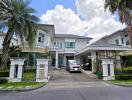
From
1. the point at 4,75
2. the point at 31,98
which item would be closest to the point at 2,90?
the point at 31,98

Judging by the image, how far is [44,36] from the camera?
27.9 meters

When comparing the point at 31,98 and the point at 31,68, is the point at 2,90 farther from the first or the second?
the point at 31,68

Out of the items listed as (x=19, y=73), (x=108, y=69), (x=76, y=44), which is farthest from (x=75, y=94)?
(x=76, y=44)

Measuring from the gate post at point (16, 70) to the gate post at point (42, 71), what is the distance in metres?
1.81

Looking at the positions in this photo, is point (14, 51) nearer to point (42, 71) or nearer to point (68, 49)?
point (42, 71)

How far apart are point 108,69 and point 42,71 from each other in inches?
298

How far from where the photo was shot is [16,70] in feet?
48.0

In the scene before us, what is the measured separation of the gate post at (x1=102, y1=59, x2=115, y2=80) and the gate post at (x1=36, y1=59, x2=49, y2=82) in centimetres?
664

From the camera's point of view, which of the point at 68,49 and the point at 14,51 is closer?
the point at 14,51

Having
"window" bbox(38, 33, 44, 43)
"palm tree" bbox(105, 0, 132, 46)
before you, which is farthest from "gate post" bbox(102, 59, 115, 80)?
"window" bbox(38, 33, 44, 43)

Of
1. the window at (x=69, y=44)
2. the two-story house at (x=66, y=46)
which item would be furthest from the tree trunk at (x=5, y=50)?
the window at (x=69, y=44)

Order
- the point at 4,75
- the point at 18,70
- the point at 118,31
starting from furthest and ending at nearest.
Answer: the point at 118,31, the point at 4,75, the point at 18,70

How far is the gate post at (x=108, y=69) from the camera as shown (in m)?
15.6

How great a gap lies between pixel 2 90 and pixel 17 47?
1412 cm
